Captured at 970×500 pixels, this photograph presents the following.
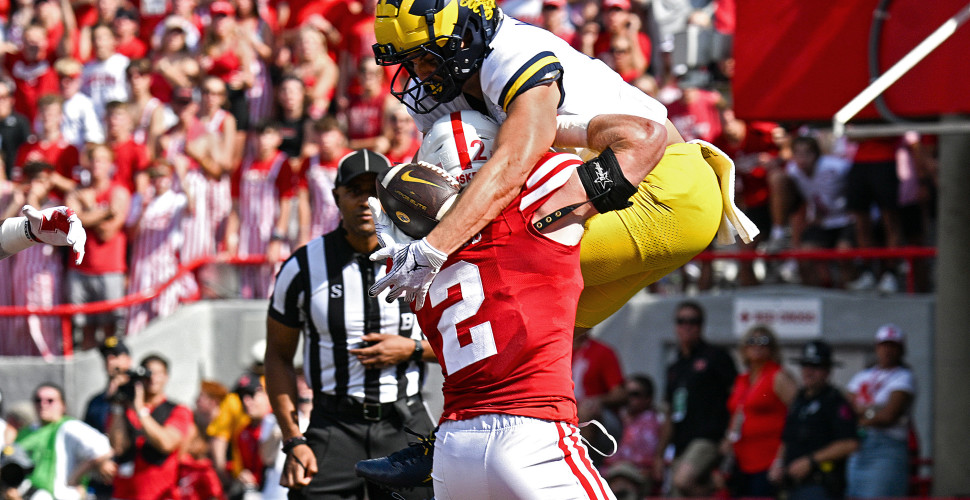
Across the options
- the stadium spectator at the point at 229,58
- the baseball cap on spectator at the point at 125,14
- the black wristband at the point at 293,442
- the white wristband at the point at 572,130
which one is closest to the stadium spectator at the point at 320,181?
the stadium spectator at the point at 229,58

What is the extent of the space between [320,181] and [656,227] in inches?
279

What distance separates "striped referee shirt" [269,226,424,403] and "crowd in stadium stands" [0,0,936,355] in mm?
4640

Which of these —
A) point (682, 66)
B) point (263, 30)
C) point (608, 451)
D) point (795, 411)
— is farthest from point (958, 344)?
point (263, 30)

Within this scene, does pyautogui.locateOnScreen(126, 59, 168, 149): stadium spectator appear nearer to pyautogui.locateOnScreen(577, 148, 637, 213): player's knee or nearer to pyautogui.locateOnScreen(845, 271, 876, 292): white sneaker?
pyautogui.locateOnScreen(845, 271, 876, 292): white sneaker

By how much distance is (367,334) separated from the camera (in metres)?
5.50

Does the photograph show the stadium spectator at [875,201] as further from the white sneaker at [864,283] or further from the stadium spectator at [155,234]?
the stadium spectator at [155,234]

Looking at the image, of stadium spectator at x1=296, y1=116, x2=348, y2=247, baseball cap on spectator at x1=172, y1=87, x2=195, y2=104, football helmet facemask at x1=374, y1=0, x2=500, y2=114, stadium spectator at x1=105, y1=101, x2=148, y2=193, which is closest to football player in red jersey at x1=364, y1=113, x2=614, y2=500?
football helmet facemask at x1=374, y1=0, x2=500, y2=114

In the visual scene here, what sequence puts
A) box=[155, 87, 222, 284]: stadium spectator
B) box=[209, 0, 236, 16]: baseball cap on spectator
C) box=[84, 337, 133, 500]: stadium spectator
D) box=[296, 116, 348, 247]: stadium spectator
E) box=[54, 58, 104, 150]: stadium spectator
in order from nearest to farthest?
box=[84, 337, 133, 500]: stadium spectator → box=[296, 116, 348, 247]: stadium spectator → box=[155, 87, 222, 284]: stadium spectator → box=[209, 0, 236, 16]: baseball cap on spectator → box=[54, 58, 104, 150]: stadium spectator

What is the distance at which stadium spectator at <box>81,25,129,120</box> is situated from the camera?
42.7 ft

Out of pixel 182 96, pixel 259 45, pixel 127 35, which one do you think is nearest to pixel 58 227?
pixel 182 96

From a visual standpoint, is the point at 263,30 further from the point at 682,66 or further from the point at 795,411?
the point at 795,411

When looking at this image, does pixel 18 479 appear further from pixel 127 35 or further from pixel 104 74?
pixel 127 35

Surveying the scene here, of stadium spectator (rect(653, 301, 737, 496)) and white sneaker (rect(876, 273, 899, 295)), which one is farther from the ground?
white sneaker (rect(876, 273, 899, 295))

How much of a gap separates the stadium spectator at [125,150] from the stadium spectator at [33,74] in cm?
204
